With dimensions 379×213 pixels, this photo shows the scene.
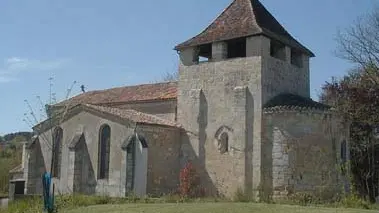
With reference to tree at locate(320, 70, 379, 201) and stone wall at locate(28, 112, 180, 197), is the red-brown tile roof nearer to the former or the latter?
stone wall at locate(28, 112, 180, 197)

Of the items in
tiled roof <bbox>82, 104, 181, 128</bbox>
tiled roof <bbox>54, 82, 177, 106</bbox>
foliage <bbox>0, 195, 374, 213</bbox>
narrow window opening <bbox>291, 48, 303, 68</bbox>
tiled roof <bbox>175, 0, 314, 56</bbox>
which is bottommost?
foliage <bbox>0, 195, 374, 213</bbox>

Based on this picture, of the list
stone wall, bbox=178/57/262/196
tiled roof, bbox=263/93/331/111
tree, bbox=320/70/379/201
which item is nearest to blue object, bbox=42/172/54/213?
stone wall, bbox=178/57/262/196

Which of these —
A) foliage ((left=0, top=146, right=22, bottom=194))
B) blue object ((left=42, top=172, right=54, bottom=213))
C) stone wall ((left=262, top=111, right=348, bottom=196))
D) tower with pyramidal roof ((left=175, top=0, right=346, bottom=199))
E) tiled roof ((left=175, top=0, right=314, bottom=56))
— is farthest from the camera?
foliage ((left=0, top=146, right=22, bottom=194))

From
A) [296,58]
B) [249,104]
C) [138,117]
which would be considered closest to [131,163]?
[138,117]

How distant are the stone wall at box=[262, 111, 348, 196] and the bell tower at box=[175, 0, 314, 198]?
600mm

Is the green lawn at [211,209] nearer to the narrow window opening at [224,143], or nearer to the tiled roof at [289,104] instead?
the tiled roof at [289,104]

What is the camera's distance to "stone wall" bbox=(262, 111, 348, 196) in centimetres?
2219

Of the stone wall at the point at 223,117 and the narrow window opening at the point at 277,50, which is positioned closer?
the stone wall at the point at 223,117

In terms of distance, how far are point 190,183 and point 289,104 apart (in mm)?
5887

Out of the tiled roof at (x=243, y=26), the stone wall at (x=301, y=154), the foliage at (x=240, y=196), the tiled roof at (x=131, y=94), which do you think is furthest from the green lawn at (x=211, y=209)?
the tiled roof at (x=131, y=94)

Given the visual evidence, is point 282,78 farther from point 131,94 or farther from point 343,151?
point 131,94

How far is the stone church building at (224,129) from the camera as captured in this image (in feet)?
74.0

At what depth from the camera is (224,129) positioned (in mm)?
24406

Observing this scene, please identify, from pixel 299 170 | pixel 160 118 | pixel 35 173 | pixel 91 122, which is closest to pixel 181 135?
pixel 160 118
